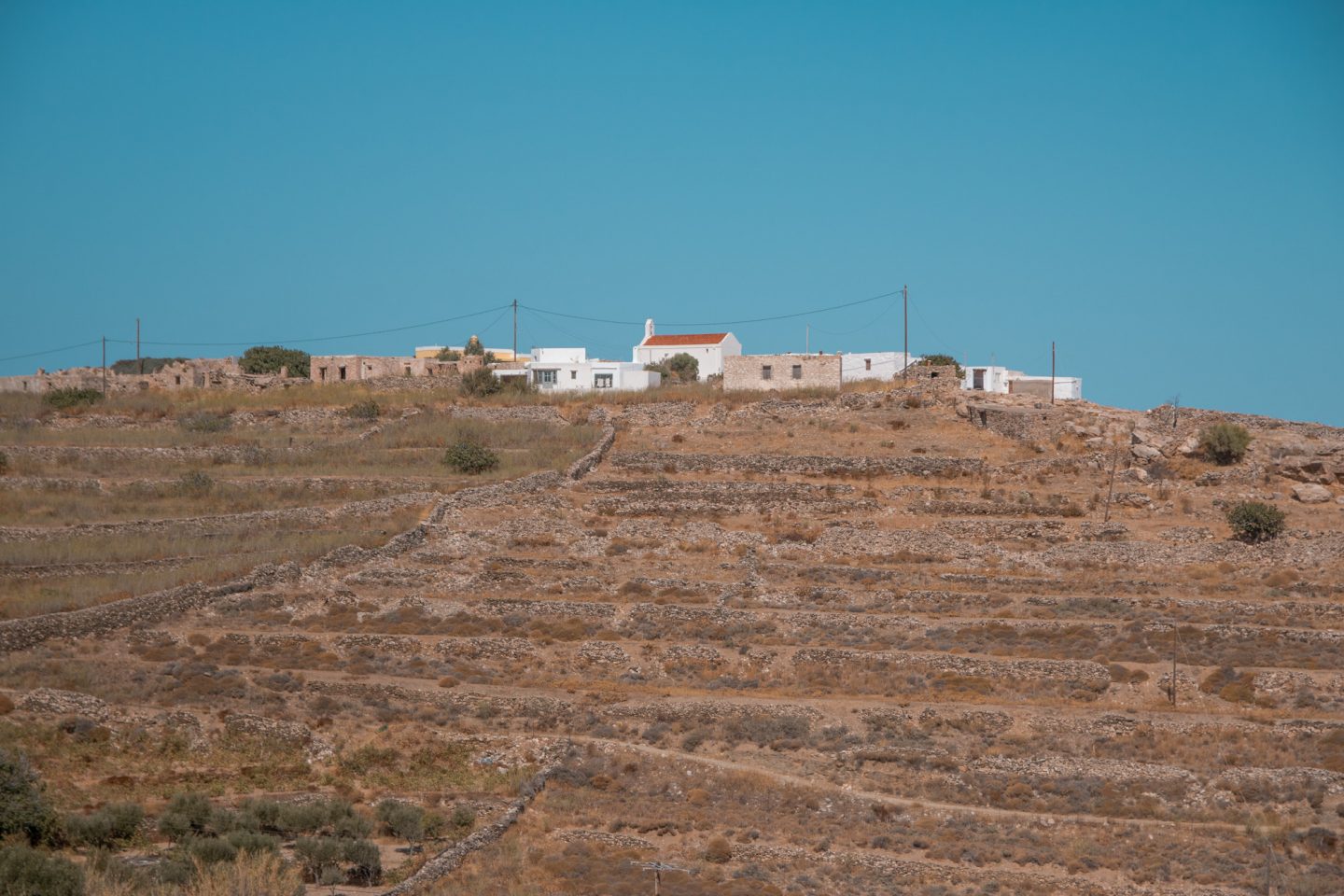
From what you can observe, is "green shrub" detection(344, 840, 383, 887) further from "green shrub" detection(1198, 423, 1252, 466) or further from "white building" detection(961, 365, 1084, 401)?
"white building" detection(961, 365, 1084, 401)

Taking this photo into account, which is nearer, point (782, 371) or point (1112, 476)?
point (1112, 476)

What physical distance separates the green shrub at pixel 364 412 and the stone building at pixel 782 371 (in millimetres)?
16160

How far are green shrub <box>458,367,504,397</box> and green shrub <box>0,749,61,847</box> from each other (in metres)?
43.8

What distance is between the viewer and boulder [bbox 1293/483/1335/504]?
146 ft

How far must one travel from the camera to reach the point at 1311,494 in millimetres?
44500

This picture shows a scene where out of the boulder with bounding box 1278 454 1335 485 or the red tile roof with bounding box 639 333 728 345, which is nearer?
the boulder with bounding box 1278 454 1335 485

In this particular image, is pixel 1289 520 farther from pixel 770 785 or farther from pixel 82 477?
pixel 82 477

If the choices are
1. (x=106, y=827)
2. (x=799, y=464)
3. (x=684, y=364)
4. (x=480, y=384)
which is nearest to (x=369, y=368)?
(x=480, y=384)

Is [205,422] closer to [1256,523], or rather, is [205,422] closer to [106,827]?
[106,827]

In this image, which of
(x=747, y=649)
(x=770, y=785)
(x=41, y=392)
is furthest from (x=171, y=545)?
(x=41, y=392)

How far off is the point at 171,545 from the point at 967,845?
27031mm

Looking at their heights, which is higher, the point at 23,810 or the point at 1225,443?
the point at 1225,443

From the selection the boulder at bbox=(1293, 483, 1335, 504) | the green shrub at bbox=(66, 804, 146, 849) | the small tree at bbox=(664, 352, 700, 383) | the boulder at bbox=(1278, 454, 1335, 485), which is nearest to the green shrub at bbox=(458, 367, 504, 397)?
the small tree at bbox=(664, 352, 700, 383)

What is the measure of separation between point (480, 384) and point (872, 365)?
19.5 m
